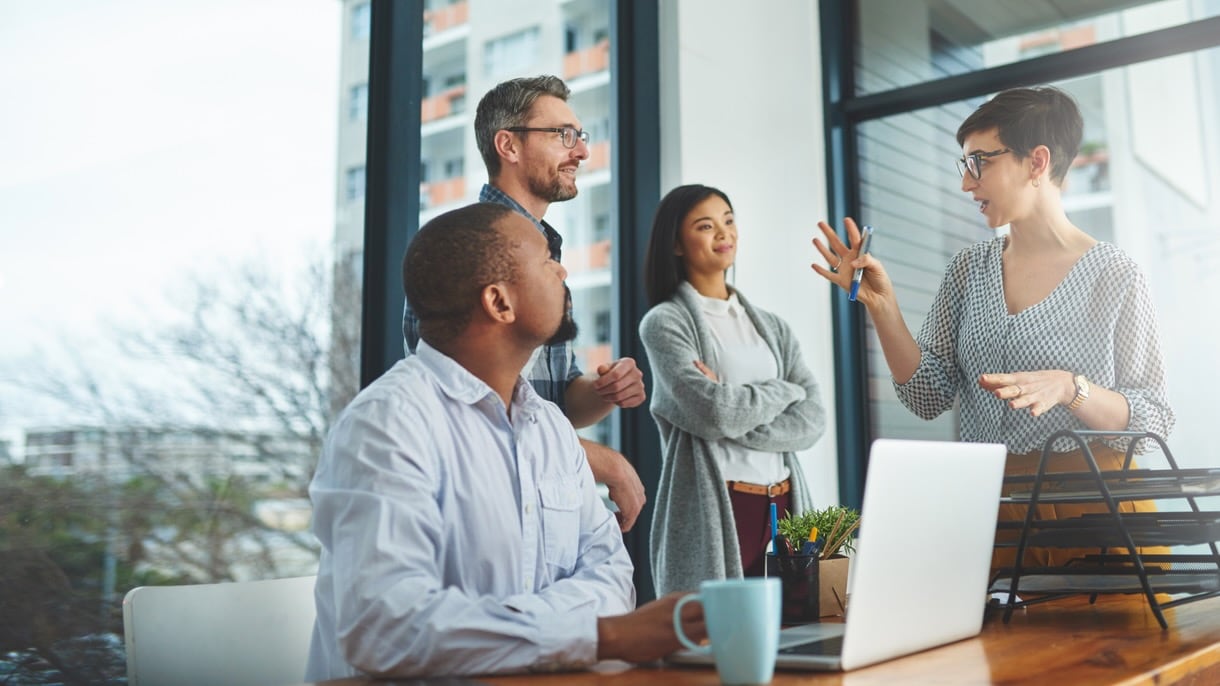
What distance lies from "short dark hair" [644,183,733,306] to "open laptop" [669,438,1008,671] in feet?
5.95

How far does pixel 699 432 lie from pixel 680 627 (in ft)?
5.86

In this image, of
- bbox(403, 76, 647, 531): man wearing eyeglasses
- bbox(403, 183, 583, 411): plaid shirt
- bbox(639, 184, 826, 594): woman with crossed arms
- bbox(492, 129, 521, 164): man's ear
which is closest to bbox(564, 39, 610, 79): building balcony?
bbox(639, 184, 826, 594): woman with crossed arms

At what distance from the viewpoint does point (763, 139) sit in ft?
12.7

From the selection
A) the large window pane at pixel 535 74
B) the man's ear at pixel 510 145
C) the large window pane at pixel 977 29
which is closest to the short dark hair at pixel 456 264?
the man's ear at pixel 510 145

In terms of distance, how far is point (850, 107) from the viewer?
13.8 feet

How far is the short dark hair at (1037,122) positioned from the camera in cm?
194

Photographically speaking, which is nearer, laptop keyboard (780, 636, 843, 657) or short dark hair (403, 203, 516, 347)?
laptop keyboard (780, 636, 843, 657)

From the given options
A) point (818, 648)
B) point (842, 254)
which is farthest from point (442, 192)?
point (818, 648)

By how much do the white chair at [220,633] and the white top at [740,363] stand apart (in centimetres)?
149

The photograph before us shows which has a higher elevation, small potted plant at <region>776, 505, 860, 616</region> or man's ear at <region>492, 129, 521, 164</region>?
man's ear at <region>492, 129, 521, 164</region>

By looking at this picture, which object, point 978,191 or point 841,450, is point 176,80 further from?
point 841,450

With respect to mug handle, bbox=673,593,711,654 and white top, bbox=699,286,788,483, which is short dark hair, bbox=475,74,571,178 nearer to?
white top, bbox=699,286,788,483

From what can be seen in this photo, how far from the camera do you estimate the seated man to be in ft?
3.39

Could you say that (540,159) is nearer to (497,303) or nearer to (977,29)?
(497,303)
